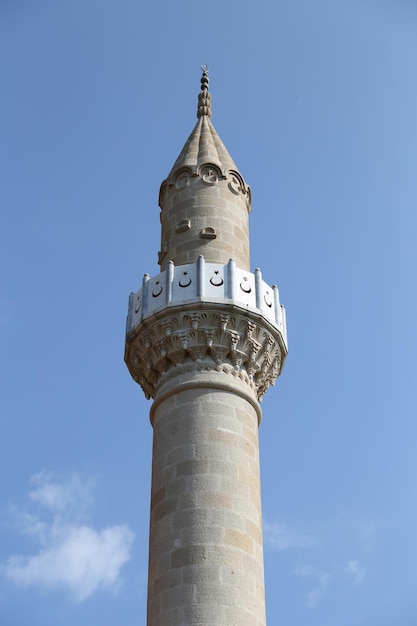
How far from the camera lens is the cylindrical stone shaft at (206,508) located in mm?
12250

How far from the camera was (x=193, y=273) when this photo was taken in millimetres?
15039

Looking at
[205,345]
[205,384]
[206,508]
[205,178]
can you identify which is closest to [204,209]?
[205,178]

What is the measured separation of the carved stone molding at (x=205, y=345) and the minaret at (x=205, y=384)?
0.05ft

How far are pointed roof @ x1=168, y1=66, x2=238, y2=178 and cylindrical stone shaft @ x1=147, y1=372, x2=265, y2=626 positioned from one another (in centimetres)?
427

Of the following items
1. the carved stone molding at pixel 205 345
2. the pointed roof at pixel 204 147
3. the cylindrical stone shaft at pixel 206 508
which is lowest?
the cylindrical stone shaft at pixel 206 508

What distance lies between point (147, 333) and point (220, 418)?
1859mm

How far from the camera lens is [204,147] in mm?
17500

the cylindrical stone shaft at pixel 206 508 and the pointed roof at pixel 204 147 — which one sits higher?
the pointed roof at pixel 204 147

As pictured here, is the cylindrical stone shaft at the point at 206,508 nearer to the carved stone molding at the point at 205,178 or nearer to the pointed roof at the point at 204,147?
the carved stone molding at the point at 205,178

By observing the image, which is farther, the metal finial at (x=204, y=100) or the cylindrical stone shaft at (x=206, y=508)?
the metal finial at (x=204, y=100)

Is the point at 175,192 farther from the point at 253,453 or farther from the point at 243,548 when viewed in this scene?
the point at 243,548

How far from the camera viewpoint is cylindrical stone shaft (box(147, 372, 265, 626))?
12.2 metres

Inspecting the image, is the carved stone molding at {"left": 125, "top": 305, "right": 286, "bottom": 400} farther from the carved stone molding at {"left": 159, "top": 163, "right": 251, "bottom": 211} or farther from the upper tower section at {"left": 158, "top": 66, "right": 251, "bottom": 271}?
the carved stone molding at {"left": 159, "top": 163, "right": 251, "bottom": 211}

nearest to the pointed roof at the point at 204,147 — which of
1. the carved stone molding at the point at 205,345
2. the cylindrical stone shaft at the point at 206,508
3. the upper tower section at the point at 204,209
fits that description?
the upper tower section at the point at 204,209
